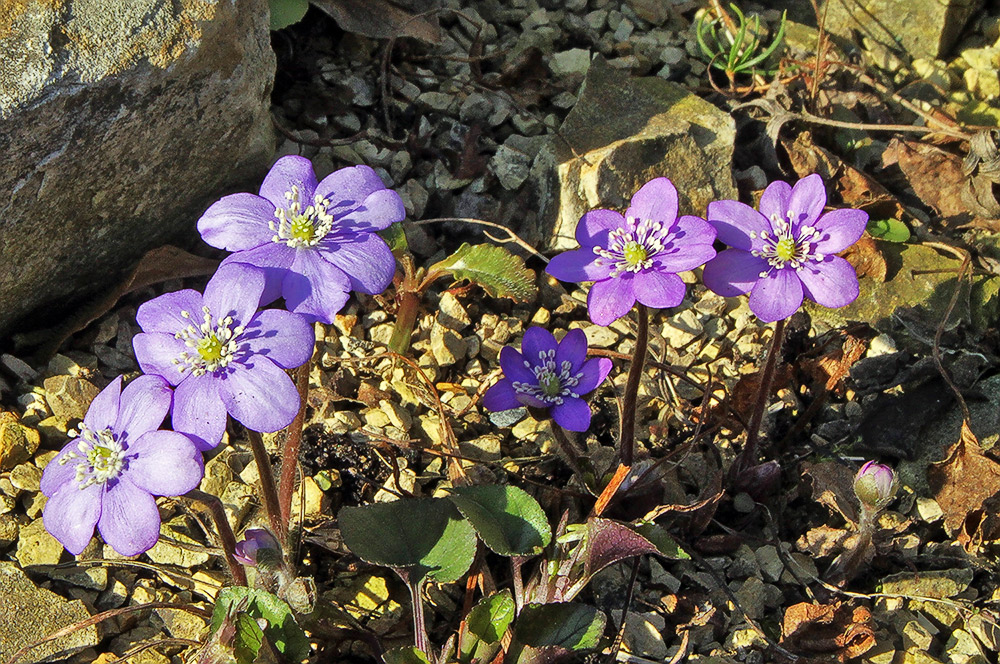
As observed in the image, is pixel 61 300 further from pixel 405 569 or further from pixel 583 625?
pixel 583 625

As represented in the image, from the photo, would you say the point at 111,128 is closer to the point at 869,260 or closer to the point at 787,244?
the point at 787,244

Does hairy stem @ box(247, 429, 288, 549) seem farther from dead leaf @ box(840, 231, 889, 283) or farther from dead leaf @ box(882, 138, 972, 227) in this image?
dead leaf @ box(882, 138, 972, 227)

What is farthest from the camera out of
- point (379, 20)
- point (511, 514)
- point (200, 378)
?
point (379, 20)

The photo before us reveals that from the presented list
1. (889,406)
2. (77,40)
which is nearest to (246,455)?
(77,40)

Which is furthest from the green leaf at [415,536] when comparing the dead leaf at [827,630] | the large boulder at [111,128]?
the large boulder at [111,128]

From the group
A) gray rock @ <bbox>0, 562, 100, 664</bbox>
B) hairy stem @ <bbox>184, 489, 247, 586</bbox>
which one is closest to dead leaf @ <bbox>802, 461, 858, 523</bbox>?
hairy stem @ <bbox>184, 489, 247, 586</bbox>

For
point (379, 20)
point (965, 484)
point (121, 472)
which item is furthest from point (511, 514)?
point (379, 20)

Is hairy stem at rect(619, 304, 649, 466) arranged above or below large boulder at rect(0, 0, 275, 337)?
below
